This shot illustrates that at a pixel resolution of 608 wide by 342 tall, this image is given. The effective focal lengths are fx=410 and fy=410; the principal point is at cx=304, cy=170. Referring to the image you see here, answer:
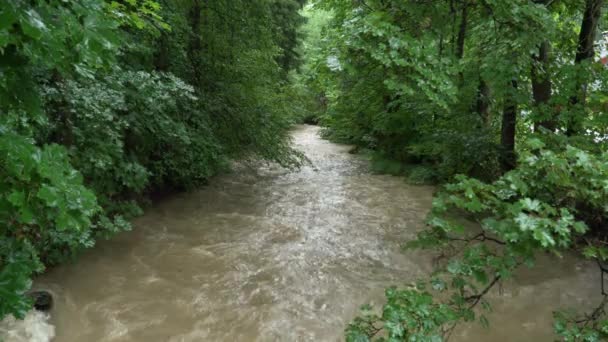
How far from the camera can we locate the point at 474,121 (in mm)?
8312

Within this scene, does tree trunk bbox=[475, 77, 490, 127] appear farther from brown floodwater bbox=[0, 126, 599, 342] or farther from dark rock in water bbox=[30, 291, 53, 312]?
dark rock in water bbox=[30, 291, 53, 312]

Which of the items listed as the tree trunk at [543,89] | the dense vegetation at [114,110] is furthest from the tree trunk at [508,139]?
the dense vegetation at [114,110]

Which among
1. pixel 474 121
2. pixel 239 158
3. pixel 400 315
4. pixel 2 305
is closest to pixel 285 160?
pixel 239 158

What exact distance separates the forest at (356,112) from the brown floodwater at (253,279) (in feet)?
1.06

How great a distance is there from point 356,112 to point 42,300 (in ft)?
33.6

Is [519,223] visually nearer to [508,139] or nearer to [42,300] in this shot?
[42,300]

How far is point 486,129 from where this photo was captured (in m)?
7.96

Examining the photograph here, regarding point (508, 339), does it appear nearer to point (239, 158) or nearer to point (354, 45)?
point (354, 45)

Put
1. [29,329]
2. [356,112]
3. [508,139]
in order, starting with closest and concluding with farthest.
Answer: [29,329] → [508,139] → [356,112]

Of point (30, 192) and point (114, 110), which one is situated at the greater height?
point (114, 110)

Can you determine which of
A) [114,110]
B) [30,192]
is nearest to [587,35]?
[114,110]

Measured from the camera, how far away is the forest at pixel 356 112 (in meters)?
1.56

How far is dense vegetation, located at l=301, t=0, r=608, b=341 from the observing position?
216 centimetres

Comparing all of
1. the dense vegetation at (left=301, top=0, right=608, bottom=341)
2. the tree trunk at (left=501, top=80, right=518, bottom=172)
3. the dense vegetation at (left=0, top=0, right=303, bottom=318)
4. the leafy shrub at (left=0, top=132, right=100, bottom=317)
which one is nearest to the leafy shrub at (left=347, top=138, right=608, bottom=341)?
the dense vegetation at (left=301, top=0, right=608, bottom=341)
